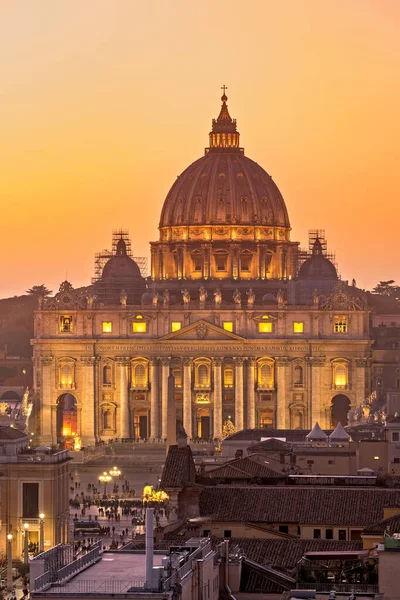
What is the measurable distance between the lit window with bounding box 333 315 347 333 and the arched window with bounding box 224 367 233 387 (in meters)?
8.94

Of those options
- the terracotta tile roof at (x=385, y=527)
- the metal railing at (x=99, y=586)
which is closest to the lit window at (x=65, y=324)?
the terracotta tile roof at (x=385, y=527)

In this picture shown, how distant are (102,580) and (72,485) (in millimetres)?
94713

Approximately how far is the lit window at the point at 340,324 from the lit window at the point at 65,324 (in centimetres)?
2124

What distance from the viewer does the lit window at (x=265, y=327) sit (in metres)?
196

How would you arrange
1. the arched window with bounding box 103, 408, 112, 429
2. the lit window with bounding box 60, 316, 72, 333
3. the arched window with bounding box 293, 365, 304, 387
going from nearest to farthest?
the arched window with bounding box 293, 365, 304, 387 < the arched window with bounding box 103, 408, 112, 429 < the lit window with bounding box 60, 316, 72, 333

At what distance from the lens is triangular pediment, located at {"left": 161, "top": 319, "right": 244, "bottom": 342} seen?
194m

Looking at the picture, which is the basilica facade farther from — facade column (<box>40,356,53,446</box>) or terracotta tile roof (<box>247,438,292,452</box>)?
terracotta tile roof (<box>247,438,292,452</box>)

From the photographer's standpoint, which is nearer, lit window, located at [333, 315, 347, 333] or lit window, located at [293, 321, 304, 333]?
lit window, located at [333, 315, 347, 333]

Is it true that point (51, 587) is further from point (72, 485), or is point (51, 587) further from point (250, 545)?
point (72, 485)

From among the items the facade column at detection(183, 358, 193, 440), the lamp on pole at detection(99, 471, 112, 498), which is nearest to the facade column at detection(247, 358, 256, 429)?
the facade column at detection(183, 358, 193, 440)

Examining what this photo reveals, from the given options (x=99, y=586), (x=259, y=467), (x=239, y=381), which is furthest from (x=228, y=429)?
(x=99, y=586)

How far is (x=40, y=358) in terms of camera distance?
19588cm

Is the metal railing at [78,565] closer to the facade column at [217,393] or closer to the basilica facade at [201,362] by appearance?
the facade column at [217,393]

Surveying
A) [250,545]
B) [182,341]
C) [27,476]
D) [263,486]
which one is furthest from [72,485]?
[250,545]
